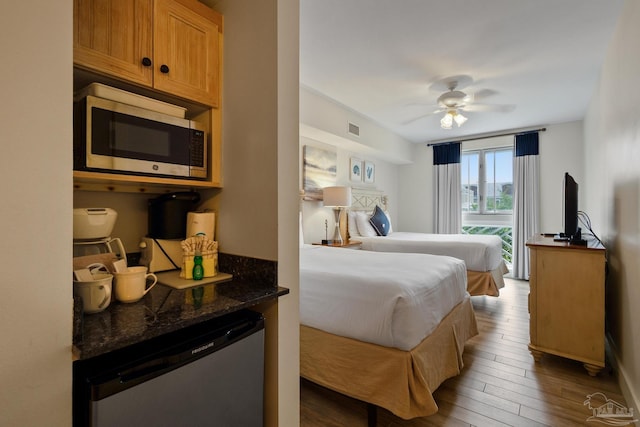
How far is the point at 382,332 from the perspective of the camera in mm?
1688

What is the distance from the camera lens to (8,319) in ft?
2.28

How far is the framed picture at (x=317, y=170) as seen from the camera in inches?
159

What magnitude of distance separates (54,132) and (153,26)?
2.46 ft

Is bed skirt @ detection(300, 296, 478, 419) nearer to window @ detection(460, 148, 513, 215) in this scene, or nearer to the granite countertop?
the granite countertop

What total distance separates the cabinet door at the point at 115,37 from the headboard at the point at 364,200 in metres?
3.65

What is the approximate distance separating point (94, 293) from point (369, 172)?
494 centimetres

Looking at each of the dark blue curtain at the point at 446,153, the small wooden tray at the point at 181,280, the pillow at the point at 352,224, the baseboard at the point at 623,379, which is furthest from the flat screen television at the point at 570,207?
the dark blue curtain at the point at 446,153

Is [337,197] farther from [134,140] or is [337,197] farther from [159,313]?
[159,313]

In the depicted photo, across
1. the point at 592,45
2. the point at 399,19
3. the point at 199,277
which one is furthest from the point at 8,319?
the point at 592,45

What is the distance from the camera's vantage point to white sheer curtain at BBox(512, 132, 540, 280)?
5.04 meters

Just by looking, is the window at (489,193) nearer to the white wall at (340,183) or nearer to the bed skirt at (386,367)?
the white wall at (340,183)

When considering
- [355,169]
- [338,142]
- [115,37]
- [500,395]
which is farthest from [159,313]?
[355,169]

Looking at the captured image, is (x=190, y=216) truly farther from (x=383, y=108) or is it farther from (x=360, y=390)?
(x=383, y=108)

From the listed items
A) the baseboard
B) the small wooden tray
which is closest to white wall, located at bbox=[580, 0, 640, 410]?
the baseboard
